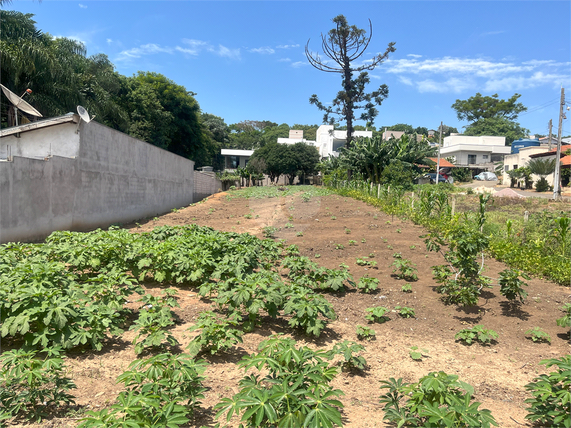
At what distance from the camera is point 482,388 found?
11.3 feet

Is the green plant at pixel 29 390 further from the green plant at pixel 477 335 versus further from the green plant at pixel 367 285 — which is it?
the green plant at pixel 367 285

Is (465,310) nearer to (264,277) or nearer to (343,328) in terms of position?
(343,328)

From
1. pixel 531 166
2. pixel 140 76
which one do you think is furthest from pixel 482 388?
pixel 140 76

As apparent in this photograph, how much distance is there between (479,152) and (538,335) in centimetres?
5722

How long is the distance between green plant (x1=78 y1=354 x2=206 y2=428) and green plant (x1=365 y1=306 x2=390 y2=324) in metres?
2.59

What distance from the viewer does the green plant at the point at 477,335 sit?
4.30 meters

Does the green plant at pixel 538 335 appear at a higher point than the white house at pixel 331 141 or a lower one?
lower

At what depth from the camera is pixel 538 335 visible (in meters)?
4.31

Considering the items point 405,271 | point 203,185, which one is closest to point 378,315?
point 405,271

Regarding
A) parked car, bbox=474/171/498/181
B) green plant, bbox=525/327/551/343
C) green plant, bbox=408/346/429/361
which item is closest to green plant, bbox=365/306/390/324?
green plant, bbox=408/346/429/361

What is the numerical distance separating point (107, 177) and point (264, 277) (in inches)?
393

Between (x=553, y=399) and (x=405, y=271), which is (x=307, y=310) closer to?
(x=553, y=399)

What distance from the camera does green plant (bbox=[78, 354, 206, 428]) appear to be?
2.21 meters

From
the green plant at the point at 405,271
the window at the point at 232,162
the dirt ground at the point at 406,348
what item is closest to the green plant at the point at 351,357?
the dirt ground at the point at 406,348
